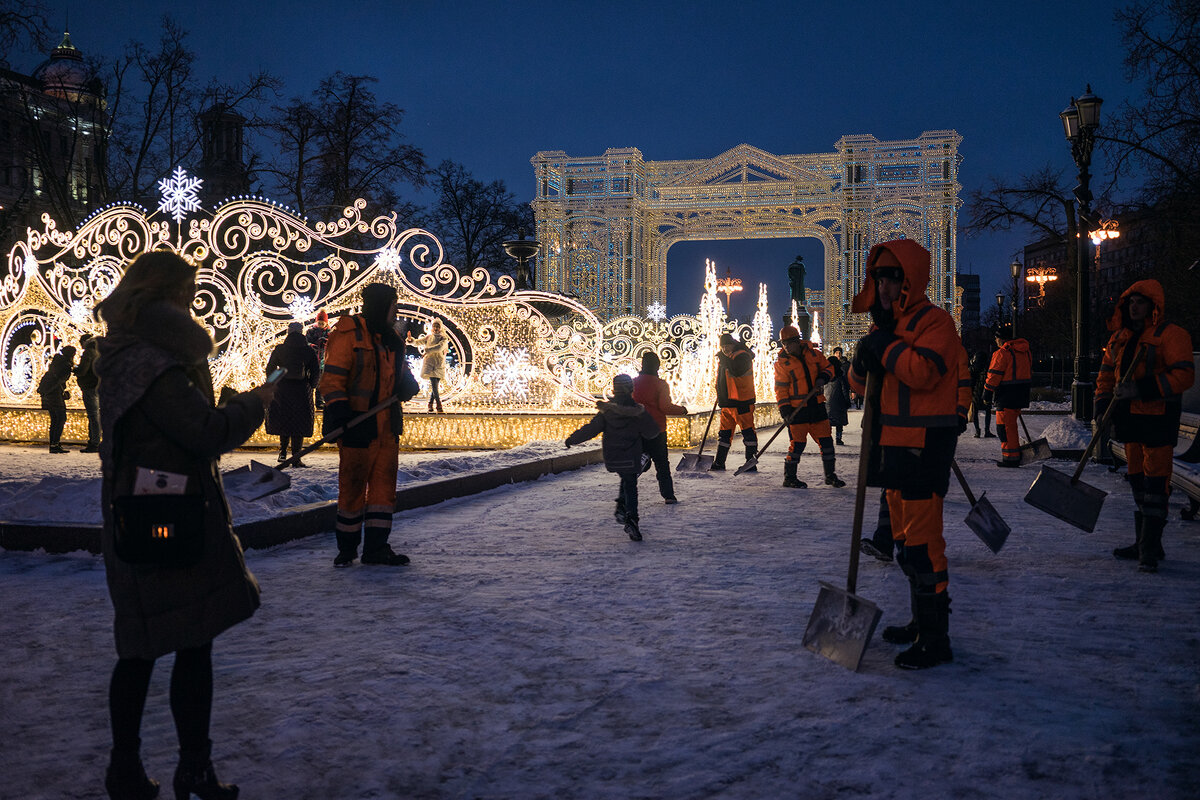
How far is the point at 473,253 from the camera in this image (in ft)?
155

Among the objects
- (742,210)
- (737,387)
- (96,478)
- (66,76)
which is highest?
(66,76)

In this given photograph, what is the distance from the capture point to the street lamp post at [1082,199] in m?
14.0

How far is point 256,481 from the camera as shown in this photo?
580cm

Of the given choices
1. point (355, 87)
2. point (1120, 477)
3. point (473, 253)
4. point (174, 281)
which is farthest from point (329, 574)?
point (473, 253)

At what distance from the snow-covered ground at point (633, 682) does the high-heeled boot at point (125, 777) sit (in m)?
0.30

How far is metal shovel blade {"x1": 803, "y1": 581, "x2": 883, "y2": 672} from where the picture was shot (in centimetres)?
397

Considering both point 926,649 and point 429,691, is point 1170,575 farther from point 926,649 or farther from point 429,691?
point 429,691

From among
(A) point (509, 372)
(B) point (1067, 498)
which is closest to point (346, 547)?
(B) point (1067, 498)

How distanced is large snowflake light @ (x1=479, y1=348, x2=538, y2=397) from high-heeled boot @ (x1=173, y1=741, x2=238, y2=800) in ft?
38.8

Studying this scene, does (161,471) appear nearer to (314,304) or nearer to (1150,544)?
(1150,544)

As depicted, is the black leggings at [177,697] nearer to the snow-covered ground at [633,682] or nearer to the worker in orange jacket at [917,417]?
the snow-covered ground at [633,682]

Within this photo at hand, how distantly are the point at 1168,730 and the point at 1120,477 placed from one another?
8.82m

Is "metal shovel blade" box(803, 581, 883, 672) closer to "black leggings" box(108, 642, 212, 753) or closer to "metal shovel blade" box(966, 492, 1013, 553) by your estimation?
"metal shovel blade" box(966, 492, 1013, 553)

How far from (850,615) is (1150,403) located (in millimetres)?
3195
